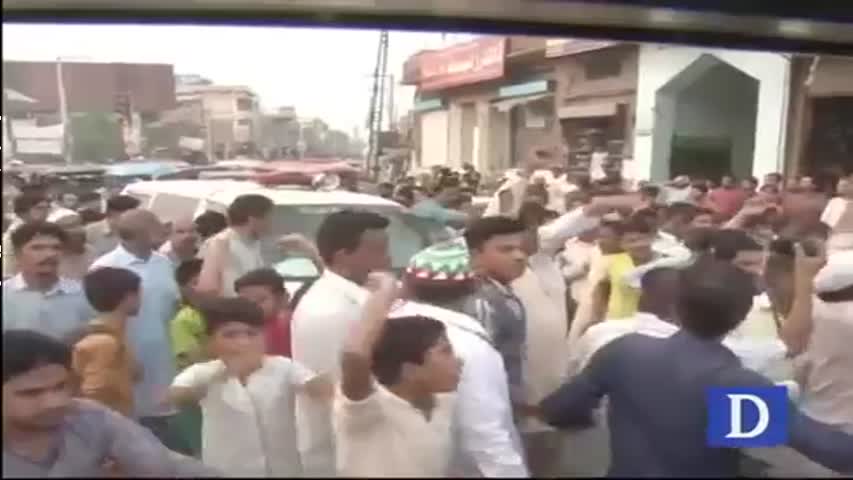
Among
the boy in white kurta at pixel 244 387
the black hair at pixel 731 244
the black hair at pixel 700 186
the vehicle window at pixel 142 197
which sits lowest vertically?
the boy in white kurta at pixel 244 387

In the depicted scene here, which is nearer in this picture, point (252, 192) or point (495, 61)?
point (252, 192)

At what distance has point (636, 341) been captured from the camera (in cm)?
98

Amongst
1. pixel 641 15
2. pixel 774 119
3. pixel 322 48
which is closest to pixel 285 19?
pixel 322 48

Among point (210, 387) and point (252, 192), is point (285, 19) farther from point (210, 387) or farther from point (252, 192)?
point (210, 387)

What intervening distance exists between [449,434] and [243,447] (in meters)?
0.27

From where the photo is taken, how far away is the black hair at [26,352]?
2.41 ft

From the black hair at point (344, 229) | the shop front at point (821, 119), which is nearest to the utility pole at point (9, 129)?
the black hair at point (344, 229)

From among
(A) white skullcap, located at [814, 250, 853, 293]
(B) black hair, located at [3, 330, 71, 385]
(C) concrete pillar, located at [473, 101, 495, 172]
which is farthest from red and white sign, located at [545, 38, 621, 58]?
(B) black hair, located at [3, 330, 71, 385]

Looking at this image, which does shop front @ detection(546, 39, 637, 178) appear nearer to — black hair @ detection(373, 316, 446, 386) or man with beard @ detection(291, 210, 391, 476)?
man with beard @ detection(291, 210, 391, 476)

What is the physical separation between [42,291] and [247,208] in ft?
0.93

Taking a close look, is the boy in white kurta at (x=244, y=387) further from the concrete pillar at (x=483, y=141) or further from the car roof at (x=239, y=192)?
the concrete pillar at (x=483, y=141)

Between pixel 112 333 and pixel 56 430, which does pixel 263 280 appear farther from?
pixel 56 430

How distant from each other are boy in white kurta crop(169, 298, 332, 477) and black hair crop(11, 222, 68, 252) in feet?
0.60

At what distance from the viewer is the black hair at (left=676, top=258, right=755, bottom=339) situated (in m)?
0.97
